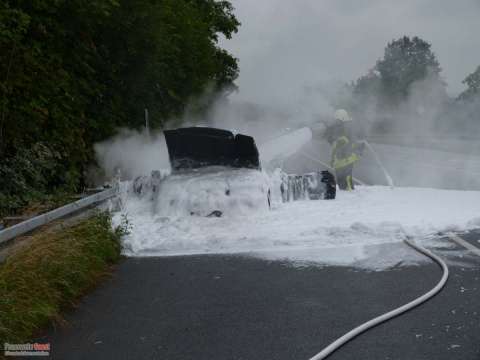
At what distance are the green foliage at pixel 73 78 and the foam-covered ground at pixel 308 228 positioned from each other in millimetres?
1935

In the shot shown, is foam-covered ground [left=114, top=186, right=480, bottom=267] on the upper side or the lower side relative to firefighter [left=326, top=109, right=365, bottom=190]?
lower

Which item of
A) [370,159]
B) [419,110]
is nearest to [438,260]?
[370,159]

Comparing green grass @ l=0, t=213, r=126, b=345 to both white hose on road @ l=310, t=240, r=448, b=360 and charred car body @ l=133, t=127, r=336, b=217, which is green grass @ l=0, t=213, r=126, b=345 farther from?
charred car body @ l=133, t=127, r=336, b=217

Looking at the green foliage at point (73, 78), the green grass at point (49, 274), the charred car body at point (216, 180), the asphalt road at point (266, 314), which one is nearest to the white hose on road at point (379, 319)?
the asphalt road at point (266, 314)

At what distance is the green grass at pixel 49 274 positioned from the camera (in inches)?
166

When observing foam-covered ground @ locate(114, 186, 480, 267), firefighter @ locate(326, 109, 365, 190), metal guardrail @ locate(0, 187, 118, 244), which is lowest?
foam-covered ground @ locate(114, 186, 480, 267)

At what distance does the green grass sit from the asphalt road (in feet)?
0.57

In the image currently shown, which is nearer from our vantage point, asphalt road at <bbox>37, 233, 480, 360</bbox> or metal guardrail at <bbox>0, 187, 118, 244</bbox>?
asphalt road at <bbox>37, 233, 480, 360</bbox>

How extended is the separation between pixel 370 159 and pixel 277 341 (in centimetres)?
1956

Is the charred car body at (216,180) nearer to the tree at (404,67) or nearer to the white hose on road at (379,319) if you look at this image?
the white hose on road at (379,319)

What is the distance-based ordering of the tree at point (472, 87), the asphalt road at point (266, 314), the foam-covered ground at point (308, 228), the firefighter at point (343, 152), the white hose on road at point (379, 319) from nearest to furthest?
the white hose on road at point (379, 319) < the asphalt road at point (266, 314) < the foam-covered ground at point (308, 228) < the firefighter at point (343, 152) < the tree at point (472, 87)

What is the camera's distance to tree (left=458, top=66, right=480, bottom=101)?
74.5ft

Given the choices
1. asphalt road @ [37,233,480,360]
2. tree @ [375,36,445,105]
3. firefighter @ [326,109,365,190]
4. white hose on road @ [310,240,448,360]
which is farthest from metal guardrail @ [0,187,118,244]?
tree @ [375,36,445,105]

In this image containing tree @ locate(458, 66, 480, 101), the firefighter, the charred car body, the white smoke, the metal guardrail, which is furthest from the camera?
tree @ locate(458, 66, 480, 101)
